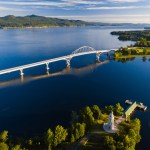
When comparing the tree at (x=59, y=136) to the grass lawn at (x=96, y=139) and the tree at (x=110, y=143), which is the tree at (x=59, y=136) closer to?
the grass lawn at (x=96, y=139)

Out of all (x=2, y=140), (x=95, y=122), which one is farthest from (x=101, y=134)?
(x=2, y=140)

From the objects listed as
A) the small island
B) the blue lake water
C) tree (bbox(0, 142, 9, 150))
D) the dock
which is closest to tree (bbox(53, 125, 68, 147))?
tree (bbox(0, 142, 9, 150))

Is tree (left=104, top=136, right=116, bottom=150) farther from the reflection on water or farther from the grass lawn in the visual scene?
the reflection on water

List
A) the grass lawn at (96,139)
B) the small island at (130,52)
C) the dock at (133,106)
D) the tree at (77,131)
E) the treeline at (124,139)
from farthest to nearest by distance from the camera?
the small island at (130,52), the dock at (133,106), the tree at (77,131), the grass lawn at (96,139), the treeline at (124,139)

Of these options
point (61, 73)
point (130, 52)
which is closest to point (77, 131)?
point (61, 73)

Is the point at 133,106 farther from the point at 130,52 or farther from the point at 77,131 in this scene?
the point at 130,52

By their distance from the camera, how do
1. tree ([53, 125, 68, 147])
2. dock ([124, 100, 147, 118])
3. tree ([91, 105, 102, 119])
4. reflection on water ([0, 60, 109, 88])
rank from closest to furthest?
tree ([53, 125, 68, 147]) → tree ([91, 105, 102, 119]) → dock ([124, 100, 147, 118]) → reflection on water ([0, 60, 109, 88])

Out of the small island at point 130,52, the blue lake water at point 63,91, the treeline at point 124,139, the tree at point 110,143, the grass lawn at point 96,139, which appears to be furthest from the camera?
the small island at point 130,52

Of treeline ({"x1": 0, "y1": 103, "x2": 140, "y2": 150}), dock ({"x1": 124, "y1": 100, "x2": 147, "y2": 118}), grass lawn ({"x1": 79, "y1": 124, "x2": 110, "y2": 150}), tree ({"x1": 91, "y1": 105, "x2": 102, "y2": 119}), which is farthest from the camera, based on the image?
dock ({"x1": 124, "y1": 100, "x2": 147, "y2": 118})

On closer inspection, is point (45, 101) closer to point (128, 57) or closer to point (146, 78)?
point (146, 78)

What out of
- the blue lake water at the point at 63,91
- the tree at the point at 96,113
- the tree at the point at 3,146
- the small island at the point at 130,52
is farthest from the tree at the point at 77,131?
the small island at the point at 130,52

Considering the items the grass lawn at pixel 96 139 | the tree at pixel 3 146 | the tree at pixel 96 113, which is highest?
the tree at pixel 96 113
